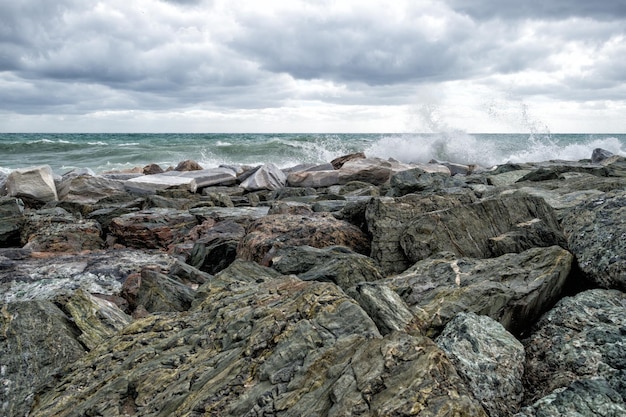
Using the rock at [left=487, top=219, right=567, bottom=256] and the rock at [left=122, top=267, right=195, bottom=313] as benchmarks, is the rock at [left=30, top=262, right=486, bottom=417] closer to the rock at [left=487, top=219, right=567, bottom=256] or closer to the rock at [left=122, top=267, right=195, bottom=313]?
the rock at [left=122, top=267, right=195, bottom=313]

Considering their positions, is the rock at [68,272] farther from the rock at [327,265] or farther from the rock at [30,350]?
the rock at [327,265]

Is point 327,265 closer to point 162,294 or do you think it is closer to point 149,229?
point 162,294

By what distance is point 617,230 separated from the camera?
149 inches

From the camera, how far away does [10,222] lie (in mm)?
8266

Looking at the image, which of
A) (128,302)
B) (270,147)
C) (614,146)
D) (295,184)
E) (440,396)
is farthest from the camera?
(270,147)

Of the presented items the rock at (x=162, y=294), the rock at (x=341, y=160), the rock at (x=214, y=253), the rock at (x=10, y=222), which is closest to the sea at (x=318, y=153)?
the rock at (x=341, y=160)

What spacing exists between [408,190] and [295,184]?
5.03 meters

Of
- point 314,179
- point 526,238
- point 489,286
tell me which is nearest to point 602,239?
point 526,238

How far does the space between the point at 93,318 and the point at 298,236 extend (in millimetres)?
2416

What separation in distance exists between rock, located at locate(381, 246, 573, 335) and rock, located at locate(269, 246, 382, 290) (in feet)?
1.40

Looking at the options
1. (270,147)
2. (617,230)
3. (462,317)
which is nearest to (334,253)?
(462,317)

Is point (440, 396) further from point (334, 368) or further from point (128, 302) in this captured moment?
point (128, 302)

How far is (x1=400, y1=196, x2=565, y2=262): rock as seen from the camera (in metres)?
4.91

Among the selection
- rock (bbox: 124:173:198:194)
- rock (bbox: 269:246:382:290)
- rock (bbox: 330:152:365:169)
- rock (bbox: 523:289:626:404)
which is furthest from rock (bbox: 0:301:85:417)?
rock (bbox: 330:152:365:169)
